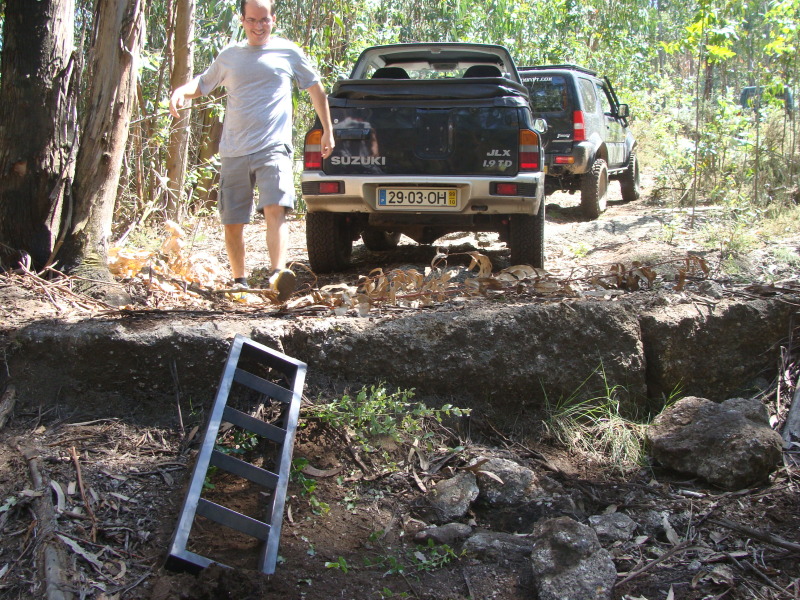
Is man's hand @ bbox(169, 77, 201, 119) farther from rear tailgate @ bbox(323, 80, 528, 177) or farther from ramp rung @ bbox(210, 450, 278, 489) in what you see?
ramp rung @ bbox(210, 450, 278, 489)

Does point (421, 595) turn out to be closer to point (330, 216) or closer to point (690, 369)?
point (690, 369)

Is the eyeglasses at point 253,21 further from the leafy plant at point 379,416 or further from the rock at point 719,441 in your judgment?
the rock at point 719,441

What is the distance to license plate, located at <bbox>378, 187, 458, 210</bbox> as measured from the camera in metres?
5.17

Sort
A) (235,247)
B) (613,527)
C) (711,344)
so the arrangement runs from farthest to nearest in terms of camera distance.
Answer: (235,247) → (711,344) → (613,527)

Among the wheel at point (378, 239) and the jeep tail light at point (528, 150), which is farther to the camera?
the wheel at point (378, 239)

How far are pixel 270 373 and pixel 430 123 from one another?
8.81 feet

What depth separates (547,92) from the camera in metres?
9.31

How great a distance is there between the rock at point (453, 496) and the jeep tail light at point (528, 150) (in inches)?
114

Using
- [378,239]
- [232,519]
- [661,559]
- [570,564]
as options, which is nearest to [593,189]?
[378,239]

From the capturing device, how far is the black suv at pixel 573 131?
29.9 ft

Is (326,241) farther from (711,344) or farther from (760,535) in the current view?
(760,535)

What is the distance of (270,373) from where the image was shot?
10.2 feet

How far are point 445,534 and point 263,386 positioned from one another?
915mm

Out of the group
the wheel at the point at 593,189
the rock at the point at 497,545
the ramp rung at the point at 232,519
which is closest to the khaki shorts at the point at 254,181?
the ramp rung at the point at 232,519
